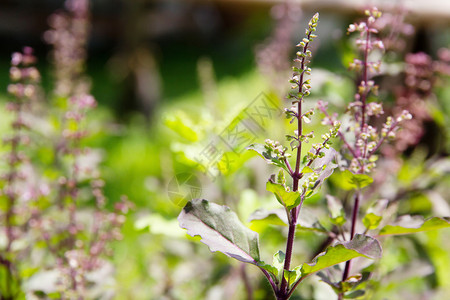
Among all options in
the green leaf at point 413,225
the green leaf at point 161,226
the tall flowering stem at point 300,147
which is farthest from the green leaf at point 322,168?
the green leaf at point 161,226

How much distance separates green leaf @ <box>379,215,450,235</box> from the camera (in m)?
1.11

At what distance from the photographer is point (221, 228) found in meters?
1.11

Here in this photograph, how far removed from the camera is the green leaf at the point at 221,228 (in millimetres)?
1060

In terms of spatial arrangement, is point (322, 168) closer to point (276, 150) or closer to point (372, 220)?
point (276, 150)

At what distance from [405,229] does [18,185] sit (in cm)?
135

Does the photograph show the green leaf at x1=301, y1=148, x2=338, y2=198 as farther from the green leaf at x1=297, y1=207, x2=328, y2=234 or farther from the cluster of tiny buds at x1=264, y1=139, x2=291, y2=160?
the green leaf at x1=297, y1=207, x2=328, y2=234

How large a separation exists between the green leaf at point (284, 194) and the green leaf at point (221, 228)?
13 centimetres

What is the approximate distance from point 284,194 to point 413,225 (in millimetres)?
368

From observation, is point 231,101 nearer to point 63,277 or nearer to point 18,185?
point 18,185

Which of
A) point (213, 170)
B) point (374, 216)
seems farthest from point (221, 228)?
point (213, 170)

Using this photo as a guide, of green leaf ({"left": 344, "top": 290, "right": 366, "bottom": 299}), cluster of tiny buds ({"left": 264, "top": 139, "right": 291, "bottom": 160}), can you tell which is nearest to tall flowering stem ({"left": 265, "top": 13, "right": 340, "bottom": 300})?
cluster of tiny buds ({"left": 264, "top": 139, "right": 291, "bottom": 160})

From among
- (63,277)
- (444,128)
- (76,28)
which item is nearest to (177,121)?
(63,277)

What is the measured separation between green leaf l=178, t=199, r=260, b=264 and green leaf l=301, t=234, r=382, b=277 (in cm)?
13

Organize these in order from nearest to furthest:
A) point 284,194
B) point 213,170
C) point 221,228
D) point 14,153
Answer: point 284,194
point 221,228
point 14,153
point 213,170
